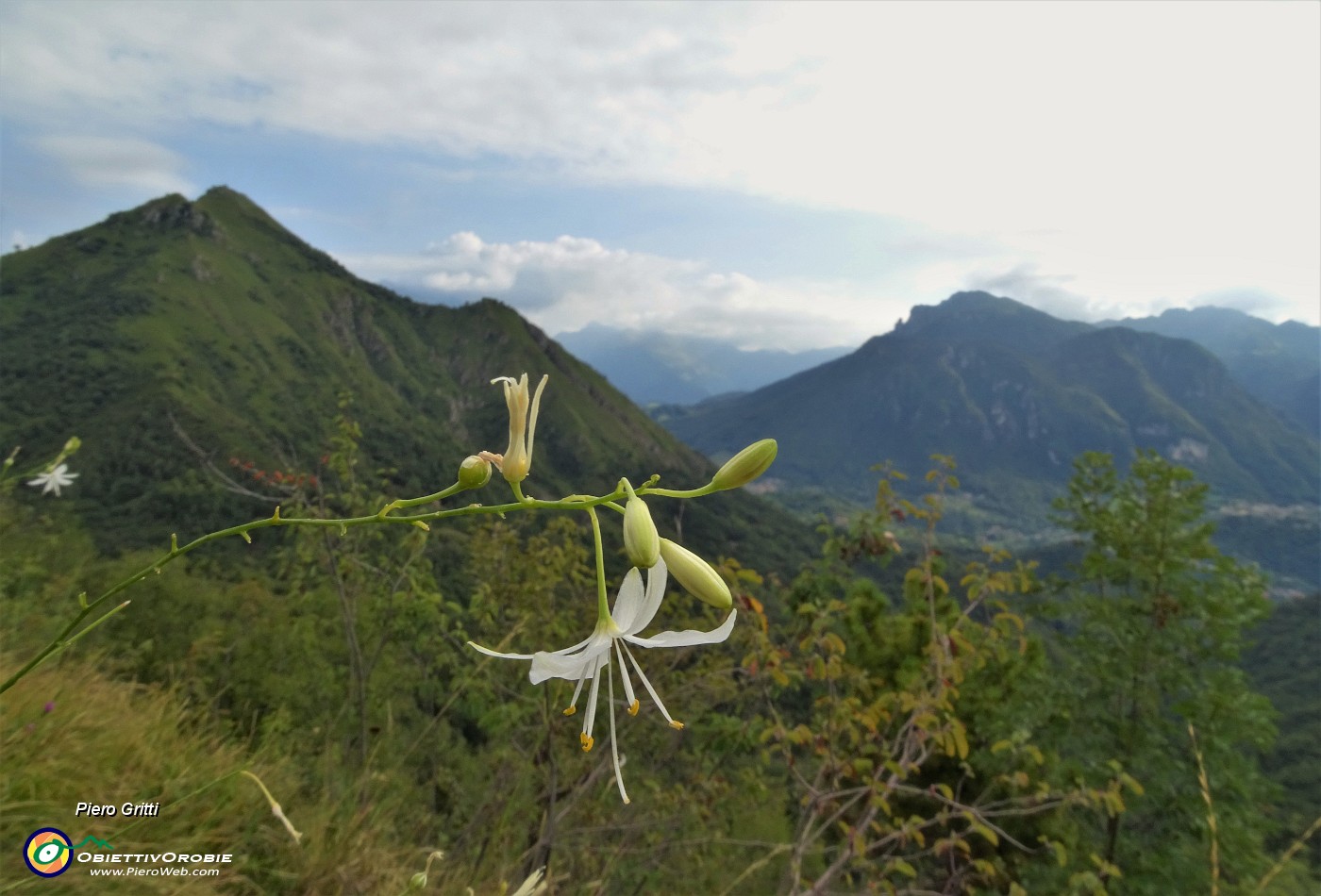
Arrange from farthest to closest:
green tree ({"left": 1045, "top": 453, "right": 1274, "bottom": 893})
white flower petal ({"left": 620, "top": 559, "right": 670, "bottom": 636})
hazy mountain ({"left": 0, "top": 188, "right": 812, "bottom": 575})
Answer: hazy mountain ({"left": 0, "top": 188, "right": 812, "bottom": 575}) → green tree ({"left": 1045, "top": 453, "right": 1274, "bottom": 893}) → white flower petal ({"left": 620, "top": 559, "right": 670, "bottom": 636})

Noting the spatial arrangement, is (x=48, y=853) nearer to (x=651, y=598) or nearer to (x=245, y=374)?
(x=651, y=598)

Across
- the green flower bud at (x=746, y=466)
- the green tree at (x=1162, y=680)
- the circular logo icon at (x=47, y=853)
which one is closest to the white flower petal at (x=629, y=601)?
the green flower bud at (x=746, y=466)

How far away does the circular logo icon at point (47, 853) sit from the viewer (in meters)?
2.07

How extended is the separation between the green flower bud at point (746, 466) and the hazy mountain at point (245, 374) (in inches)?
1153

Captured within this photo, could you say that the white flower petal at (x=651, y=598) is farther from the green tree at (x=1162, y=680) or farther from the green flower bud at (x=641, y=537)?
the green tree at (x=1162, y=680)

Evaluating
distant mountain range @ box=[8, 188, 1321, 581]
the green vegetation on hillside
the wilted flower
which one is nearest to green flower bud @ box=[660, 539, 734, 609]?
the green vegetation on hillside

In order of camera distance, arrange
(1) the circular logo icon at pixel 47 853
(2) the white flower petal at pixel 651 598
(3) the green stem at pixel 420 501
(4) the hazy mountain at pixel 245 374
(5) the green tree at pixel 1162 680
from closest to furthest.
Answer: (3) the green stem at pixel 420 501 → (2) the white flower petal at pixel 651 598 → (1) the circular logo icon at pixel 47 853 → (5) the green tree at pixel 1162 680 → (4) the hazy mountain at pixel 245 374

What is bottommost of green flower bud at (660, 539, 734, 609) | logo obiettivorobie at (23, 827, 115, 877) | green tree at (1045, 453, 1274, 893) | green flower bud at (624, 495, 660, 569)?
green tree at (1045, 453, 1274, 893)

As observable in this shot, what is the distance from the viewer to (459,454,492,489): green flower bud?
121cm

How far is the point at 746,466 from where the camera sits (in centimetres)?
129

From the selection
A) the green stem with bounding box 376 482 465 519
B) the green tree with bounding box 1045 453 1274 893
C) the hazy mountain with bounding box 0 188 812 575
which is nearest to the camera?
the green stem with bounding box 376 482 465 519

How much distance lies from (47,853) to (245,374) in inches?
4016

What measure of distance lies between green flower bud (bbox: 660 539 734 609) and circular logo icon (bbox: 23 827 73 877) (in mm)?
2256

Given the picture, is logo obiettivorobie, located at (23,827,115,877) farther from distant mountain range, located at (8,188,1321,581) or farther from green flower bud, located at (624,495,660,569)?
distant mountain range, located at (8,188,1321,581)
